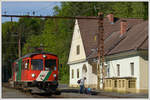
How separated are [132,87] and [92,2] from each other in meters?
37.7

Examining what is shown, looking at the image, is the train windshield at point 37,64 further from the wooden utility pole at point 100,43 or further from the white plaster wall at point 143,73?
the wooden utility pole at point 100,43

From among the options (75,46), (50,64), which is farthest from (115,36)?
(50,64)

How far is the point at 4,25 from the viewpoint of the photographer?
290 ft

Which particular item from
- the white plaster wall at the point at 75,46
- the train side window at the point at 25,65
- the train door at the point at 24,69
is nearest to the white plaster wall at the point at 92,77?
the white plaster wall at the point at 75,46

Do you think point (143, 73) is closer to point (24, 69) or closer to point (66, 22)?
point (24, 69)

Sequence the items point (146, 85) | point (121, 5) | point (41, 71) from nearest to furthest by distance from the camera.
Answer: point (41, 71) < point (146, 85) < point (121, 5)

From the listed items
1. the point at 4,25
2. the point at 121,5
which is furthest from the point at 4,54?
the point at 121,5

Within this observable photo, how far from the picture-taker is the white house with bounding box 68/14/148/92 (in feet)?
100

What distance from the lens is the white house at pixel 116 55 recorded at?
3056 cm

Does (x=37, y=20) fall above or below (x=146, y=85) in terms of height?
above

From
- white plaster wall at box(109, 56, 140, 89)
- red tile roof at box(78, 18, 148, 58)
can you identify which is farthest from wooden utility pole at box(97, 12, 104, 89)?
white plaster wall at box(109, 56, 140, 89)

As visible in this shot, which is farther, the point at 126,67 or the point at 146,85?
the point at 126,67

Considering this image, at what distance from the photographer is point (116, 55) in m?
34.4

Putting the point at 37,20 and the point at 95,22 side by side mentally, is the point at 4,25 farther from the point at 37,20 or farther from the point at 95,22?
the point at 95,22
